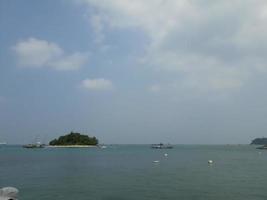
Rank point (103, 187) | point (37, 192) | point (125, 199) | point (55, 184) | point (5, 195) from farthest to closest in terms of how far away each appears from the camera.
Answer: point (55, 184), point (103, 187), point (37, 192), point (125, 199), point (5, 195)

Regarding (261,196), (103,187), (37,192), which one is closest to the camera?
(261,196)

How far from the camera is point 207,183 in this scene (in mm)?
48625

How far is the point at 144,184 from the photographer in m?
47.0

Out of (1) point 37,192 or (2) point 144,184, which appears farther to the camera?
(2) point 144,184

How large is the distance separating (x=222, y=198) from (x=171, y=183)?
11.6m

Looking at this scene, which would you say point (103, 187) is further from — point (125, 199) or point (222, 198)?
point (222, 198)

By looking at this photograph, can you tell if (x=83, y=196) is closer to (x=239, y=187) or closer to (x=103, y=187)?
(x=103, y=187)

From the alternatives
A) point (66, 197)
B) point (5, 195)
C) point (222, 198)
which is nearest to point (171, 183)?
point (222, 198)

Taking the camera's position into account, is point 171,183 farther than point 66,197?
Yes

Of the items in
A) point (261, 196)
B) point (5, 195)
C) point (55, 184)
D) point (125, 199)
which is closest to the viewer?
point (5, 195)

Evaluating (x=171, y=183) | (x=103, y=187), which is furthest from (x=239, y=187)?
(x=103, y=187)

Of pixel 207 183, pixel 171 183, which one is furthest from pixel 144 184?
pixel 207 183

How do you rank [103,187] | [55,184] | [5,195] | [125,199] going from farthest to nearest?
[55,184] < [103,187] < [125,199] < [5,195]

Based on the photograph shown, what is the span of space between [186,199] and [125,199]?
17.7ft
